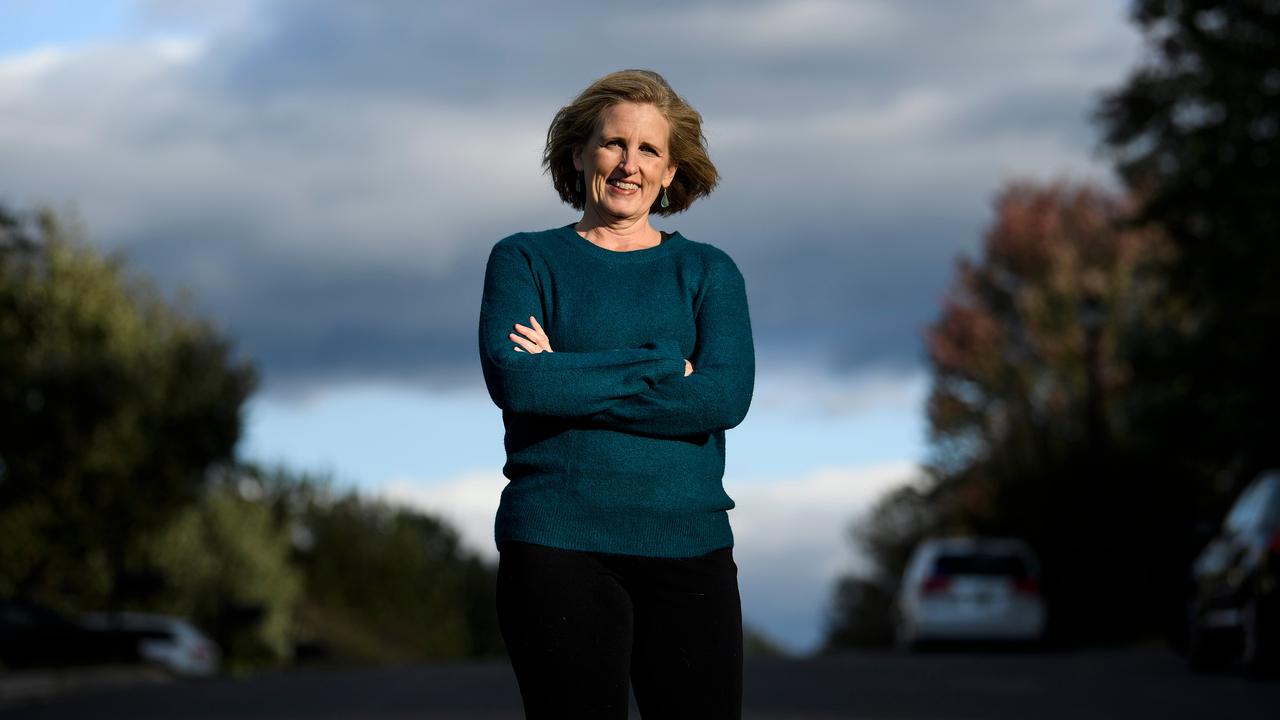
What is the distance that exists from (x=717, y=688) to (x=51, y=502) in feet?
106

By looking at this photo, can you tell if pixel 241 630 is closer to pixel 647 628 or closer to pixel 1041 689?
pixel 1041 689

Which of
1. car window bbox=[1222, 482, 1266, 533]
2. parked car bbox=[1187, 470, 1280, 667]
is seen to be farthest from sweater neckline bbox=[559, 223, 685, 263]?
car window bbox=[1222, 482, 1266, 533]

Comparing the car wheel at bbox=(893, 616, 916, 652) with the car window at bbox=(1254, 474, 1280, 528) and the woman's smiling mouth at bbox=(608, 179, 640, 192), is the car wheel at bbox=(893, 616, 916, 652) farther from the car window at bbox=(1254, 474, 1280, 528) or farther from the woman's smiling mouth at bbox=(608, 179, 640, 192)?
the woman's smiling mouth at bbox=(608, 179, 640, 192)

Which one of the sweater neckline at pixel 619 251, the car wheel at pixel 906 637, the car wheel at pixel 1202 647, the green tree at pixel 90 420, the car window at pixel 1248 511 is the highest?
the green tree at pixel 90 420

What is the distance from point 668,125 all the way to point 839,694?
1209 cm

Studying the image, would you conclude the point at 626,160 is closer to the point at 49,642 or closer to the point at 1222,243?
the point at 49,642

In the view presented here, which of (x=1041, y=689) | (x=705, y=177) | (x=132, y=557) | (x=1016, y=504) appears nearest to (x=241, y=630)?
(x=132, y=557)

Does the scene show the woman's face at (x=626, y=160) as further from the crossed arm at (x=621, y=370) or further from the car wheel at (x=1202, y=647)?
the car wheel at (x=1202, y=647)

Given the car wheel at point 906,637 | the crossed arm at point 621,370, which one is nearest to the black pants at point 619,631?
the crossed arm at point 621,370

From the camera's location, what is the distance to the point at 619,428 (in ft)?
13.0

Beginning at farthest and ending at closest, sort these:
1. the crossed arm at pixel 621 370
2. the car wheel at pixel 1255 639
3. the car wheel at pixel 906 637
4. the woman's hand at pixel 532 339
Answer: the car wheel at pixel 906 637, the car wheel at pixel 1255 639, the woman's hand at pixel 532 339, the crossed arm at pixel 621 370

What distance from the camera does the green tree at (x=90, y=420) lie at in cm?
3384

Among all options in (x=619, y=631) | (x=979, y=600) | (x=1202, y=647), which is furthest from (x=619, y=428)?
(x=979, y=600)

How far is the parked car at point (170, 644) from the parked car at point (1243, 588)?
1611 cm
